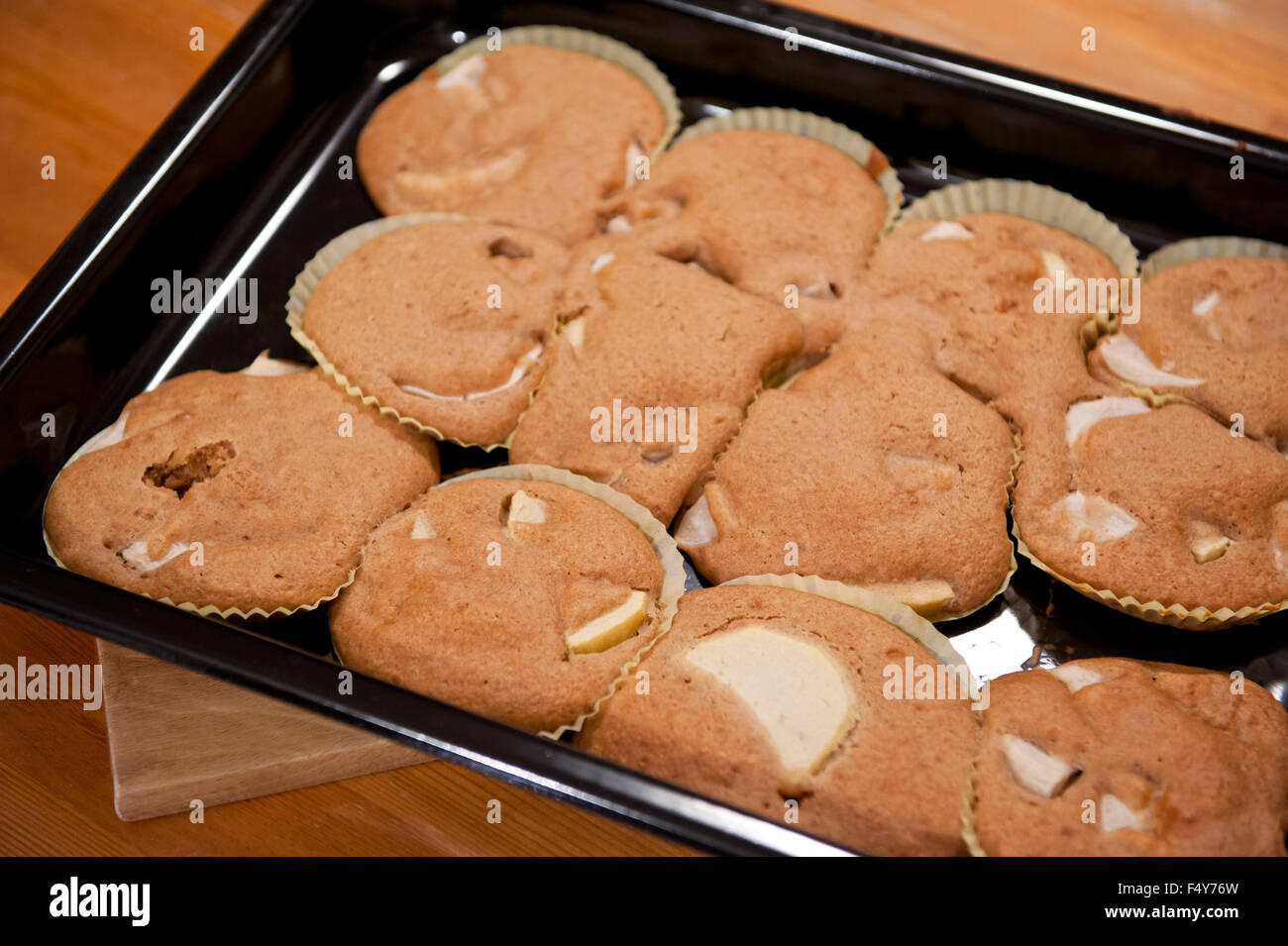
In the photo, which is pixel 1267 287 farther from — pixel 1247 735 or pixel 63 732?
pixel 63 732

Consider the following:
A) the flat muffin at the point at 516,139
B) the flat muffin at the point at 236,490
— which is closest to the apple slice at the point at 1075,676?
the flat muffin at the point at 236,490

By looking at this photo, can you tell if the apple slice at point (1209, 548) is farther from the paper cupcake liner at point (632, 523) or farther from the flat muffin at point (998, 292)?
the paper cupcake liner at point (632, 523)

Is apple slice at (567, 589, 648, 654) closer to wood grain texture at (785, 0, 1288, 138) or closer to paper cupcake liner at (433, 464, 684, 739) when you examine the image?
paper cupcake liner at (433, 464, 684, 739)

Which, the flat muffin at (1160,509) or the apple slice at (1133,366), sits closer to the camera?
the flat muffin at (1160,509)

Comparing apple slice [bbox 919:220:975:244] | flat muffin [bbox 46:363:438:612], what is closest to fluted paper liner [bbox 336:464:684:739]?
flat muffin [bbox 46:363:438:612]

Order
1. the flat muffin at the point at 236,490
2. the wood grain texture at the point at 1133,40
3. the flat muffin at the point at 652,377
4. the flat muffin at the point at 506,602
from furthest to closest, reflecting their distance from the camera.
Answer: the wood grain texture at the point at 1133,40
the flat muffin at the point at 652,377
the flat muffin at the point at 236,490
the flat muffin at the point at 506,602
